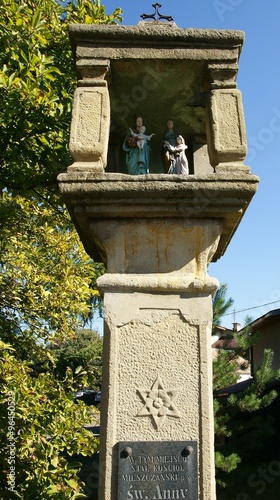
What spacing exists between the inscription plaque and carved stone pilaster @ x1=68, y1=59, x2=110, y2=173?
1669 millimetres

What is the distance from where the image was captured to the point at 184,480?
8.34 ft

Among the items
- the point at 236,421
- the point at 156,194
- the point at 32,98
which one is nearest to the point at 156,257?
the point at 156,194

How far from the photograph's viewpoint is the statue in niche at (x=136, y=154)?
3496 mm

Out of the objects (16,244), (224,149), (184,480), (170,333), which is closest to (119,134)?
(224,149)

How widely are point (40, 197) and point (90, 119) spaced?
5.82 feet

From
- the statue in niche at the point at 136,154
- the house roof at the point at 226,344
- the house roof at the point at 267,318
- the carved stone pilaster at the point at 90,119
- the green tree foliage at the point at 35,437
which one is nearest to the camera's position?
the carved stone pilaster at the point at 90,119

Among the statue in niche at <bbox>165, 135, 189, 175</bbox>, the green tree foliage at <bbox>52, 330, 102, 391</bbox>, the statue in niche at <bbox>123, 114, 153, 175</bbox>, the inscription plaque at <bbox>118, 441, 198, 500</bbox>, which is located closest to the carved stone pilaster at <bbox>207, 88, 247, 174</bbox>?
the statue in niche at <bbox>165, 135, 189, 175</bbox>

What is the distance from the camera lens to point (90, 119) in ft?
10.0

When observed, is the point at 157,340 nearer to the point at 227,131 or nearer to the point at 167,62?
the point at 227,131

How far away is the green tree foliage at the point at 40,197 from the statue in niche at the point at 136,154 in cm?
88

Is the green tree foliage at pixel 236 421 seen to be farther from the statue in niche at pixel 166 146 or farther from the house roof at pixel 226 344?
the statue in niche at pixel 166 146

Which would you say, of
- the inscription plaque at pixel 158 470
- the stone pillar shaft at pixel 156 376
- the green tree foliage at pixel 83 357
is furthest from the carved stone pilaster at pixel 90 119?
the green tree foliage at pixel 83 357

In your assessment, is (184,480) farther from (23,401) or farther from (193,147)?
(193,147)

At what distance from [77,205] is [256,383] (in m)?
6.51
